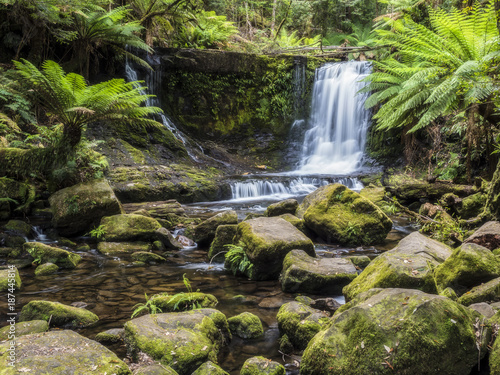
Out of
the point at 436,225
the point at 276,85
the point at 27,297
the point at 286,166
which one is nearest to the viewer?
the point at 27,297

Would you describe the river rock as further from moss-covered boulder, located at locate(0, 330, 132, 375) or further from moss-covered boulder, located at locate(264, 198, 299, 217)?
moss-covered boulder, located at locate(0, 330, 132, 375)

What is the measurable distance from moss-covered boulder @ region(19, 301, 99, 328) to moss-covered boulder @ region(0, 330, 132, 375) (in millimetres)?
731

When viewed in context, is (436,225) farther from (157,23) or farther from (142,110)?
(157,23)

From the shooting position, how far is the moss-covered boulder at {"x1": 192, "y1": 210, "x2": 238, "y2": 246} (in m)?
5.77

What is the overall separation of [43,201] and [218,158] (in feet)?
20.9

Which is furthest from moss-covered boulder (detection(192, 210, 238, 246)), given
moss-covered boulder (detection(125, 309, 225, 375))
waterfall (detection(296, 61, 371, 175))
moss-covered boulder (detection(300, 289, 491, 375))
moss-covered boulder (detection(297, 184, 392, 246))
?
waterfall (detection(296, 61, 371, 175))

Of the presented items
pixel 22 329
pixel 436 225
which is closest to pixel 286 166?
pixel 436 225

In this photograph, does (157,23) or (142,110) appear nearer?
(142,110)

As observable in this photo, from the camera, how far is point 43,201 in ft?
22.2

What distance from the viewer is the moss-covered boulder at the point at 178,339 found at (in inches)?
95.2

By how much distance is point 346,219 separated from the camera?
577 cm

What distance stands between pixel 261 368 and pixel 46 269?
3.34m

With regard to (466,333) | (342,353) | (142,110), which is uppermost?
(142,110)

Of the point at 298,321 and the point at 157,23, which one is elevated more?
the point at 157,23
